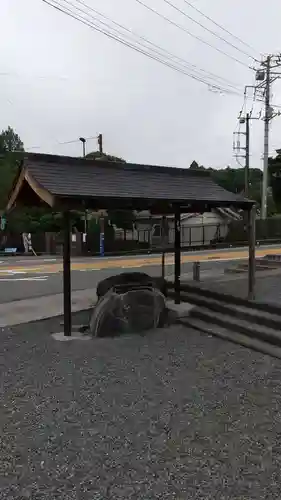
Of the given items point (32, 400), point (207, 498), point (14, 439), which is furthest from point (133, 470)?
point (32, 400)

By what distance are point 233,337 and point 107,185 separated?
10.8ft

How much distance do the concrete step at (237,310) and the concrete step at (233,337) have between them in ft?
1.30

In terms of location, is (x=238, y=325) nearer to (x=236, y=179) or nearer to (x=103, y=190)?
(x=103, y=190)

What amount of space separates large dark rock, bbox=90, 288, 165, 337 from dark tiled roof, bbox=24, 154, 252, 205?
5.56 feet

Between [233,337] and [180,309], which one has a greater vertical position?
[180,309]

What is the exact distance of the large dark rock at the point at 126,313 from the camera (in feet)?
26.3

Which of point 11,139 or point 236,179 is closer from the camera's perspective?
point 236,179

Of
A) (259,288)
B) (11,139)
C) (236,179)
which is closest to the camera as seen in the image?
(259,288)

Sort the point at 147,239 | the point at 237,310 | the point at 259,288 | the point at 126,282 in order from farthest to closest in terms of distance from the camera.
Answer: the point at 147,239, the point at 259,288, the point at 126,282, the point at 237,310

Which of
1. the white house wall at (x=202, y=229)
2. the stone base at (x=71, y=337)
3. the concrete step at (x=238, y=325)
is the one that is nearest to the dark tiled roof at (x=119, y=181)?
the concrete step at (x=238, y=325)

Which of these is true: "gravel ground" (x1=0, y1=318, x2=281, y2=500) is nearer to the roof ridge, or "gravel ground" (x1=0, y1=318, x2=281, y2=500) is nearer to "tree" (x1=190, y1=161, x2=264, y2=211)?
the roof ridge

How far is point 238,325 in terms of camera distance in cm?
781

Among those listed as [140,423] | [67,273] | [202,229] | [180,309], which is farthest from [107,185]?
[202,229]

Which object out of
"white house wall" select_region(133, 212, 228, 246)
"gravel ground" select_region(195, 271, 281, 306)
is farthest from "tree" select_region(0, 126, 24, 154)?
"gravel ground" select_region(195, 271, 281, 306)
